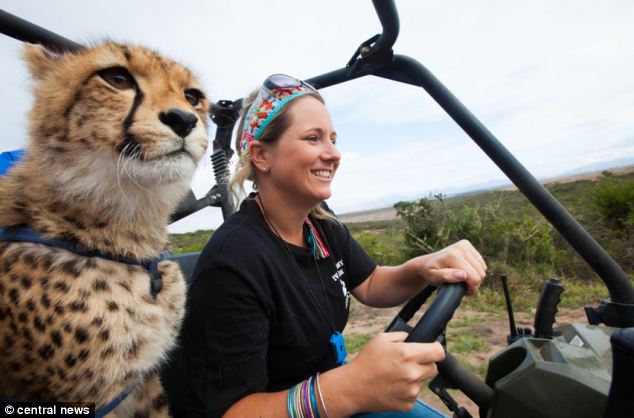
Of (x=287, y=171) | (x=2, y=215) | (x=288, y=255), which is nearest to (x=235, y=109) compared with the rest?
(x=287, y=171)

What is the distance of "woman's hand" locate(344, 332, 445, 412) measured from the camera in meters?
0.94

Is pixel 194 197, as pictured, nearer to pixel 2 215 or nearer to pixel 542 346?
pixel 2 215

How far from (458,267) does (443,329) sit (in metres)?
0.29

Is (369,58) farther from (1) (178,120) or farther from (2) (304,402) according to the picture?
(2) (304,402)

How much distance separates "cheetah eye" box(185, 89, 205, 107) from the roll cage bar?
38 centimetres

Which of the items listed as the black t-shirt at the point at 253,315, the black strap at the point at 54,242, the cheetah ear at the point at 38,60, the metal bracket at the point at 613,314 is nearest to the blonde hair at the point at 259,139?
the black t-shirt at the point at 253,315

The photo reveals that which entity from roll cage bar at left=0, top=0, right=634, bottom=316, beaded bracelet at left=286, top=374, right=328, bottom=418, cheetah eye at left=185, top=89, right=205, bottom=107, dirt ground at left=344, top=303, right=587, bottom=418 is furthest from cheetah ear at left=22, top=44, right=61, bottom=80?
dirt ground at left=344, top=303, right=587, bottom=418

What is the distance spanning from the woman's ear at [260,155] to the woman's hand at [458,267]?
78 cm

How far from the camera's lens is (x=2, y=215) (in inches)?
44.9

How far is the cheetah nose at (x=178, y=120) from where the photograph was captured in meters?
1.09

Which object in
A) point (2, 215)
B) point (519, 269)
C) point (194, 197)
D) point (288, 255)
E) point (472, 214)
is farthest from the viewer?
point (472, 214)

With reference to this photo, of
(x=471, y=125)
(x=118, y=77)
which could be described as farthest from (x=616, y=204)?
(x=118, y=77)

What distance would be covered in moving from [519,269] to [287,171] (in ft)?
20.1

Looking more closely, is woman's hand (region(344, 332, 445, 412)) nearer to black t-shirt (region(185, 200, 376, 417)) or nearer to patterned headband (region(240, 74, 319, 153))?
black t-shirt (region(185, 200, 376, 417))
